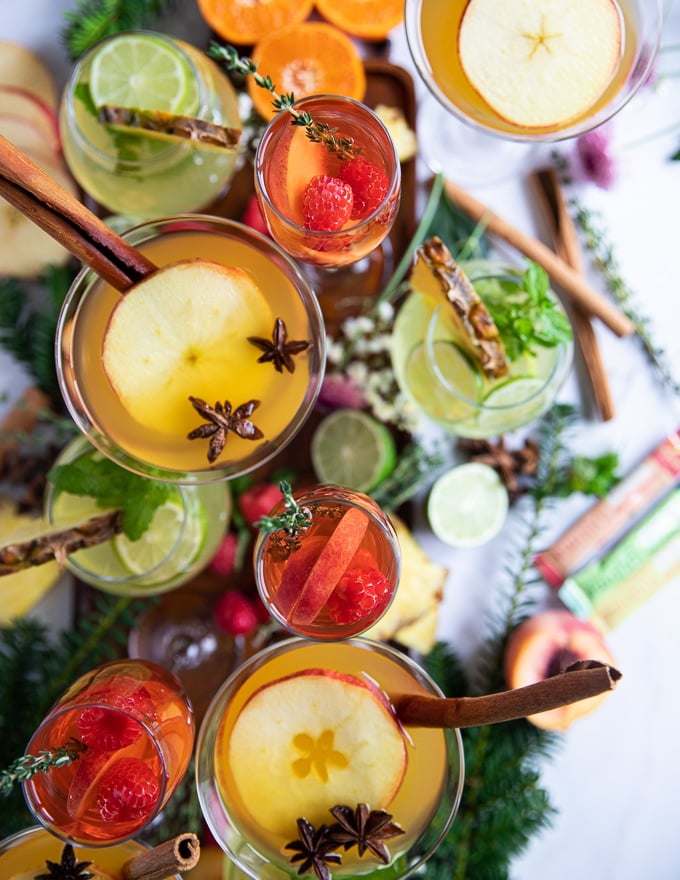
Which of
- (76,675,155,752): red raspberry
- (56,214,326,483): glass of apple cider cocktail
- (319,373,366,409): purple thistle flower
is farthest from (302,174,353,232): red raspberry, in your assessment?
(76,675,155,752): red raspberry

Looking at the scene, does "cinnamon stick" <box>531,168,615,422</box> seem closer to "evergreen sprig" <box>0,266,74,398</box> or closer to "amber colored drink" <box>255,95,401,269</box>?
"amber colored drink" <box>255,95,401,269</box>

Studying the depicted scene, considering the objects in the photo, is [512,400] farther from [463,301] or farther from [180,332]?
[180,332]

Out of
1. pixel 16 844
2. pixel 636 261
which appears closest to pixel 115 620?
pixel 16 844

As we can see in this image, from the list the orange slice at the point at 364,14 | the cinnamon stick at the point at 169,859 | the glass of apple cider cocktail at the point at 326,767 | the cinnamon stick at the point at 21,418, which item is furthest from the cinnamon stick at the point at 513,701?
the orange slice at the point at 364,14

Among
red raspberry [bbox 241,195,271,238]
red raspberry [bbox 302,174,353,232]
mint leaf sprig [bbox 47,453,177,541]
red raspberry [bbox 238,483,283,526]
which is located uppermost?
red raspberry [bbox 302,174,353,232]

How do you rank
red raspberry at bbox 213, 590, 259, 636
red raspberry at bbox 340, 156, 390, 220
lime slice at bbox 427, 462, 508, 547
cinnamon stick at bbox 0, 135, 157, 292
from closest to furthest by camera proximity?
cinnamon stick at bbox 0, 135, 157, 292 < red raspberry at bbox 340, 156, 390, 220 < red raspberry at bbox 213, 590, 259, 636 < lime slice at bbox 427, 462, 508, 547

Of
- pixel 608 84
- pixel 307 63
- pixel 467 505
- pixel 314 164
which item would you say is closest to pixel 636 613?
pixel 467 505

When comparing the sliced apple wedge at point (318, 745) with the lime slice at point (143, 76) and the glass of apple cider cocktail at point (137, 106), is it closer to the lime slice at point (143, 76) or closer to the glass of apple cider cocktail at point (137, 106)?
the glass of apple cider cocktail at point (137, 106)
